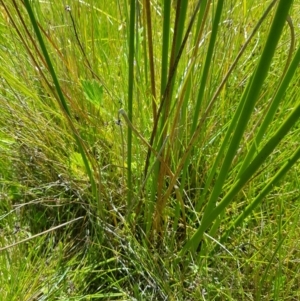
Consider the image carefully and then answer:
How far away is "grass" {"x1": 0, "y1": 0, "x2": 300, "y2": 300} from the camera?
0.62 m

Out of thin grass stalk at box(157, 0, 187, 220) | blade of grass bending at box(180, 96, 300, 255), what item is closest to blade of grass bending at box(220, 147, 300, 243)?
blade of grass bending at box(180, 96, 300, 255)

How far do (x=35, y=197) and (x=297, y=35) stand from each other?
0.73 metres

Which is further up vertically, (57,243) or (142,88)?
(142,88)

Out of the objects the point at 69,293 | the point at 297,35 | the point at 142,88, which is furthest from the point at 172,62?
the point at 297,35

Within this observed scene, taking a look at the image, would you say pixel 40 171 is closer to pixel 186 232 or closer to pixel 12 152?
pixel 12 152

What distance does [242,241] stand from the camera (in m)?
0.74

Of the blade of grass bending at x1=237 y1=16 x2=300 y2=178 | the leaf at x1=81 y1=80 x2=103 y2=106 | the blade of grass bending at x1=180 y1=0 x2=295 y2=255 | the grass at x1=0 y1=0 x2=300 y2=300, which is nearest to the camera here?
the blade of grass bending at x1=180 y1=0 x2=295 y2=255

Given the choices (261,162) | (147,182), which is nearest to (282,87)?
(261,162)

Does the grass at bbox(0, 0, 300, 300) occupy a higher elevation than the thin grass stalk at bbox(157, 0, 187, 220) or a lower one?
lower

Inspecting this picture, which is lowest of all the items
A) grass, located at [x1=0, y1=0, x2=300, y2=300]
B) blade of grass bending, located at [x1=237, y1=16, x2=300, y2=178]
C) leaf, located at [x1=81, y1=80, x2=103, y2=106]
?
grass, located at [x1=0, y1=0, x2=300, y2=300]

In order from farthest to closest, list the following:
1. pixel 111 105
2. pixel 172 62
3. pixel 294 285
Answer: pixel 111 105 → pixel 294 285 → pixel 172 62

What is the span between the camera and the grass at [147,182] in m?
0.62

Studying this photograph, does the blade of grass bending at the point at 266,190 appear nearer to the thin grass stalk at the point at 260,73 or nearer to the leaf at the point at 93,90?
the thin grass stalk at the point at 260,73

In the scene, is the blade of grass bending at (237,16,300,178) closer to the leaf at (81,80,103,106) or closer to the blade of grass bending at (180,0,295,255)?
the blade of grass bending at (180,0,295,255)
